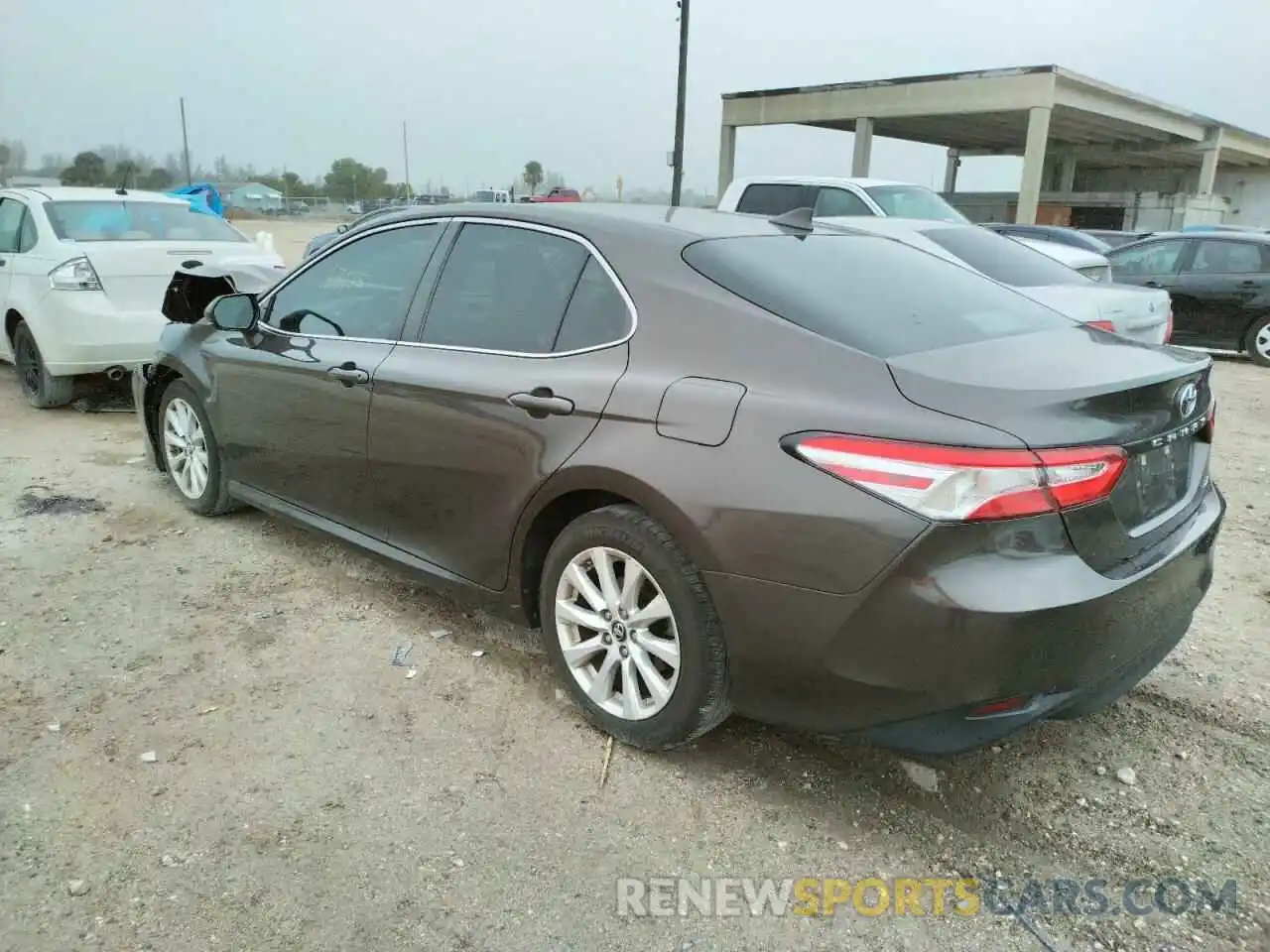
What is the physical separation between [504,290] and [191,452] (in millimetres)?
2454

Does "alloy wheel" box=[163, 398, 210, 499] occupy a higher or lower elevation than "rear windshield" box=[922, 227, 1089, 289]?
lower

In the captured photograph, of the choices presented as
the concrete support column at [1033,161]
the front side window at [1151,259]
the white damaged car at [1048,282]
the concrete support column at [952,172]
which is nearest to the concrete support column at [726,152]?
the concrete support column at [1033,161]

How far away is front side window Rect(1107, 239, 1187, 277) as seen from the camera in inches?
458

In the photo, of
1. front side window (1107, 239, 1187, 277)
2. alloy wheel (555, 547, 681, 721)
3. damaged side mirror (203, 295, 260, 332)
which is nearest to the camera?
alloy wheel (555, 547, 681, 721)

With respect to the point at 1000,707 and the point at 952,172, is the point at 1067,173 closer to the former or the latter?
the point at 952,172

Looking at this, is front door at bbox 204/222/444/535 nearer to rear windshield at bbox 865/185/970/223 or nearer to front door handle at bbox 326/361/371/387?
front door handle at bbox 326/361/371/387

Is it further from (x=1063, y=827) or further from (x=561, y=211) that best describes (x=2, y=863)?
(x=1063, y=827)

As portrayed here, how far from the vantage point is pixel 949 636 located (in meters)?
2.25

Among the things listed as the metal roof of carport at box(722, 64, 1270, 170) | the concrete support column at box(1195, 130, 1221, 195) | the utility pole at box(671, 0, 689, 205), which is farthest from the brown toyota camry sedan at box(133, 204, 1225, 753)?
the concrete support column at box(1195, 130, 1221, 195)

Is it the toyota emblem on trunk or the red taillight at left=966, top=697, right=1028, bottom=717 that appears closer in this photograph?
the red taillight at left=966, top=697, right=1028, bottom=717

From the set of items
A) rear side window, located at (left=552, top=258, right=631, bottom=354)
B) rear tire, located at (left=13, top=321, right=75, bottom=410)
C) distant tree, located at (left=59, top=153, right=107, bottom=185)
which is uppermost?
distant tree, located at (left=59, top=153, right=107, bottom=185)

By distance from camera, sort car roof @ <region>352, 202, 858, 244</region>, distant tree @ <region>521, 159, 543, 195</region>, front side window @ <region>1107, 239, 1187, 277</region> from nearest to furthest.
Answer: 1. car roof @ <region>352, 202, 858, 244</region>
2. front side window @ <region>1107, 239, 1187, 277</region>
3. distant tree @ <region>521, 159, 543, 195</region>

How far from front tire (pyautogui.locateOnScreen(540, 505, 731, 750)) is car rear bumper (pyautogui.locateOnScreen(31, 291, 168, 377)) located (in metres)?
5.20

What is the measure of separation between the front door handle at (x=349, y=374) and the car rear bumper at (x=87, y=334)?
12.7 feet
